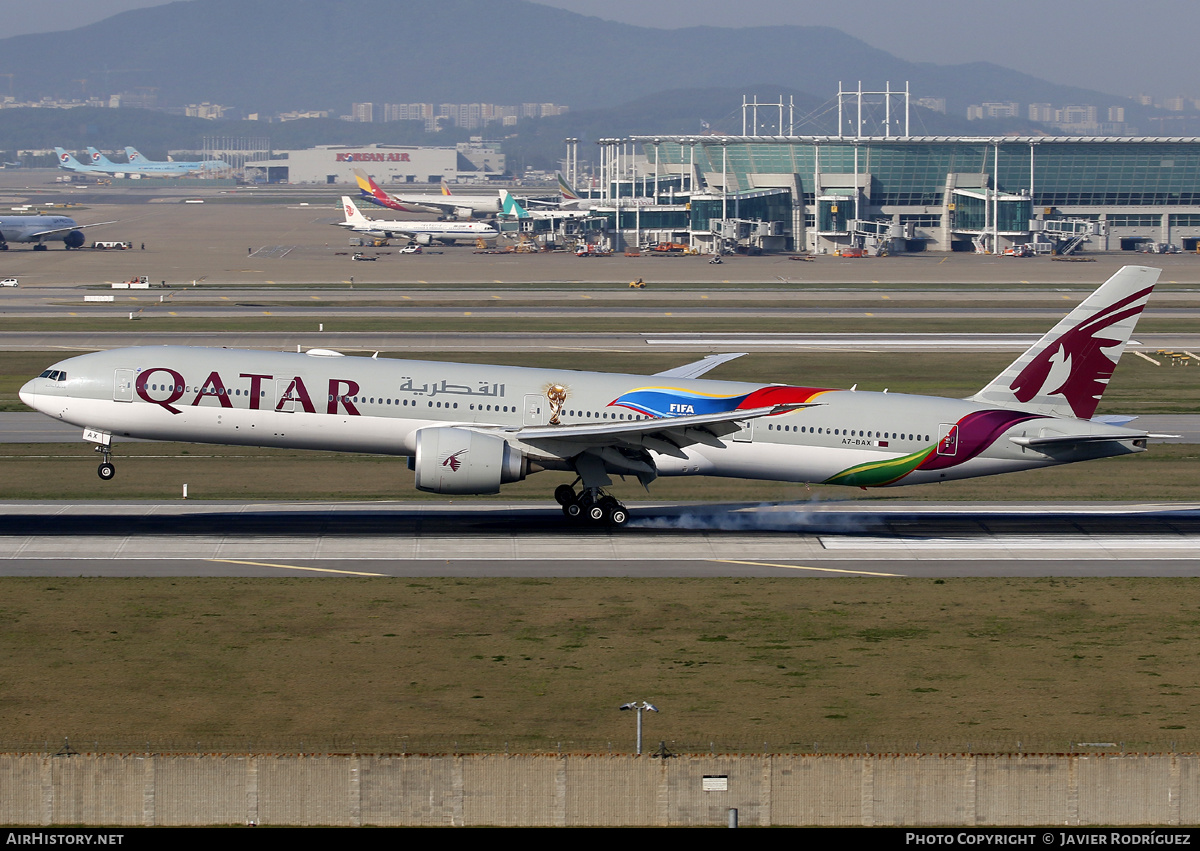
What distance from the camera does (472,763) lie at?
23.0 metres

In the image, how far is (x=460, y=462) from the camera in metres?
43.1

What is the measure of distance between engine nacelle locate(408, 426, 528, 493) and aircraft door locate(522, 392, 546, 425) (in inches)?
86.0

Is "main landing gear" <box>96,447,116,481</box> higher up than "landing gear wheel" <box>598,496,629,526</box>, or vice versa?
"main landing gear" <box>96,447,116,481</box>

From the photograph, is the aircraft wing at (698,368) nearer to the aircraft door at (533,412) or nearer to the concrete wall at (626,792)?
the aircraft door at (533,412)

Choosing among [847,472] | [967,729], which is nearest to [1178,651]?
[967,729]

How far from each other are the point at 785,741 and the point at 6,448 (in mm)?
45073

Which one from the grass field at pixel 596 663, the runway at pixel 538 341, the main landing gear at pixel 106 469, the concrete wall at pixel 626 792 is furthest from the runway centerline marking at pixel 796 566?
the runway at pixel 538 341

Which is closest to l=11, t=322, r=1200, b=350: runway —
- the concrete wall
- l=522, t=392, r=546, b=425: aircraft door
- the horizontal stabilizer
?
l=522, t=392, r=546, b=425: aircraft door

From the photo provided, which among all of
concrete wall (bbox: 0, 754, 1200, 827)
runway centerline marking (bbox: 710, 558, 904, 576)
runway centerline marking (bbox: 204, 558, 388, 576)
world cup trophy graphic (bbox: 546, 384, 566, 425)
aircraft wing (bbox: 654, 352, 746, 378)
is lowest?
concrete wall (bbox: 0, 754, 1200, 827)

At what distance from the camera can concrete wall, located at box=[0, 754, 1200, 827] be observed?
22.9 m

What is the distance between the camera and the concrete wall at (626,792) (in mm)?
22906

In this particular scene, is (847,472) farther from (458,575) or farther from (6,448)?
(6,448)

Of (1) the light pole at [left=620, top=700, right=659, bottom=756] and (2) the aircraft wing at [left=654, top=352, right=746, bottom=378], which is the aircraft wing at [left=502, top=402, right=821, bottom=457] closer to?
(2) the aircraft wing at [left=654, top=352, right=746, bottom=378]

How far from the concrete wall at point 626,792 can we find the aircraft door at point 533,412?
23290 mm
